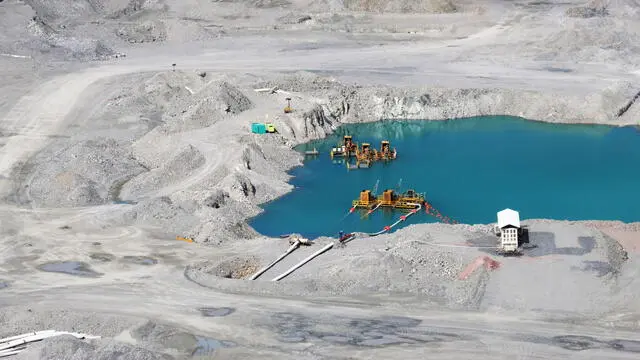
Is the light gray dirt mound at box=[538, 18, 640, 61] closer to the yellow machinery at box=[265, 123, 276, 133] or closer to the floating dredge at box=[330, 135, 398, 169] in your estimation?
the floating dredge at box=[330, 135, 398, 169]

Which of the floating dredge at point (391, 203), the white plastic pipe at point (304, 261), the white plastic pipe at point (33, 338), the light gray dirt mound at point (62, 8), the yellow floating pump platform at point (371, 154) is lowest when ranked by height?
the white plastic pipe at point (33, 338)

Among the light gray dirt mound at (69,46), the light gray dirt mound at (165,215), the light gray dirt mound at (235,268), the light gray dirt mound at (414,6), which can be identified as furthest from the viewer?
the light gray dirt mound at (414,6)

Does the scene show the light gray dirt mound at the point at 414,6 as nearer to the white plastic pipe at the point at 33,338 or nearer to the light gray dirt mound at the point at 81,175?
the light gray dirt mound at the point at 81,175

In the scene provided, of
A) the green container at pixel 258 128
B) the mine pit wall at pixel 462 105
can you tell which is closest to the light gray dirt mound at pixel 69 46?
the mine pit wall at pixel 462 105

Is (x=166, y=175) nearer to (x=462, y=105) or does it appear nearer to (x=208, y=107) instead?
(x=208, y=107)

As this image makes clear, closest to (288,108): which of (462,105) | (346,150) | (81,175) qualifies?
(346,150)
